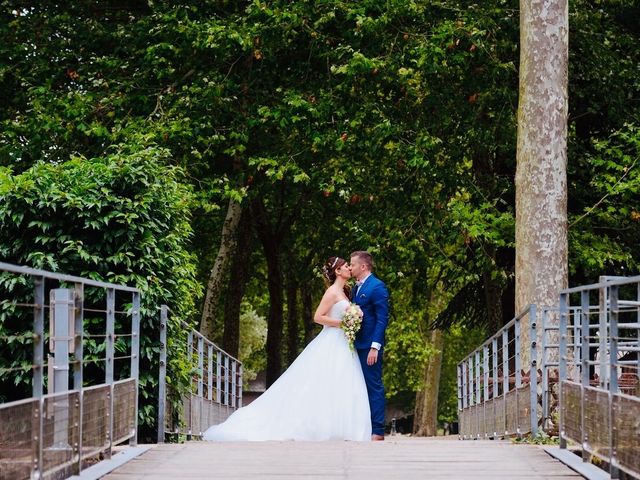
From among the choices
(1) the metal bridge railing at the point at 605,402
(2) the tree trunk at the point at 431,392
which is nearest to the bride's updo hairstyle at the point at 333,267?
(1) the metal bridge railing at the point at 605,402

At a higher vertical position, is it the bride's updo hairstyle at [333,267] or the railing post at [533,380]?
the bride's updo hairstyle at [333,267]

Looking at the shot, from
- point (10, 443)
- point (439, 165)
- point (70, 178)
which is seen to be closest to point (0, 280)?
point (70, 178)

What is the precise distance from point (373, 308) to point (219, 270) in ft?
38.1

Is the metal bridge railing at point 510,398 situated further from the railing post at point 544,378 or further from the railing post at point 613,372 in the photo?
the railing post at point 613,372

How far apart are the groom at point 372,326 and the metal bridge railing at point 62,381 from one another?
2573 mm

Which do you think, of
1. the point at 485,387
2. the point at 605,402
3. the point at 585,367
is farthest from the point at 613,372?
the point at 485,387

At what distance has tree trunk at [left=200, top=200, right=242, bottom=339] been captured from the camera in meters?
24.9

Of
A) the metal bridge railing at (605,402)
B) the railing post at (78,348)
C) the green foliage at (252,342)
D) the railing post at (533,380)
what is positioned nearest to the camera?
the metal bridge railing at (605,402)

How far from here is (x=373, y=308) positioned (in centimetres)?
1360

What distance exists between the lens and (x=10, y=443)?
6211mm

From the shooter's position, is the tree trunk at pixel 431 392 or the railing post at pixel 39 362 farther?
the tree trunk at pixel 431 392

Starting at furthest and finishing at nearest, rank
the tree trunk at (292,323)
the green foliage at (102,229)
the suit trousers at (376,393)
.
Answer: the tree trunk at (292,323), the suit trousers at (376,393), the green foliage at (102,229)

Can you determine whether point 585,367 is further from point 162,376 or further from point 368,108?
point 368,108

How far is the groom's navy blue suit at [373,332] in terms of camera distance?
531 inches
